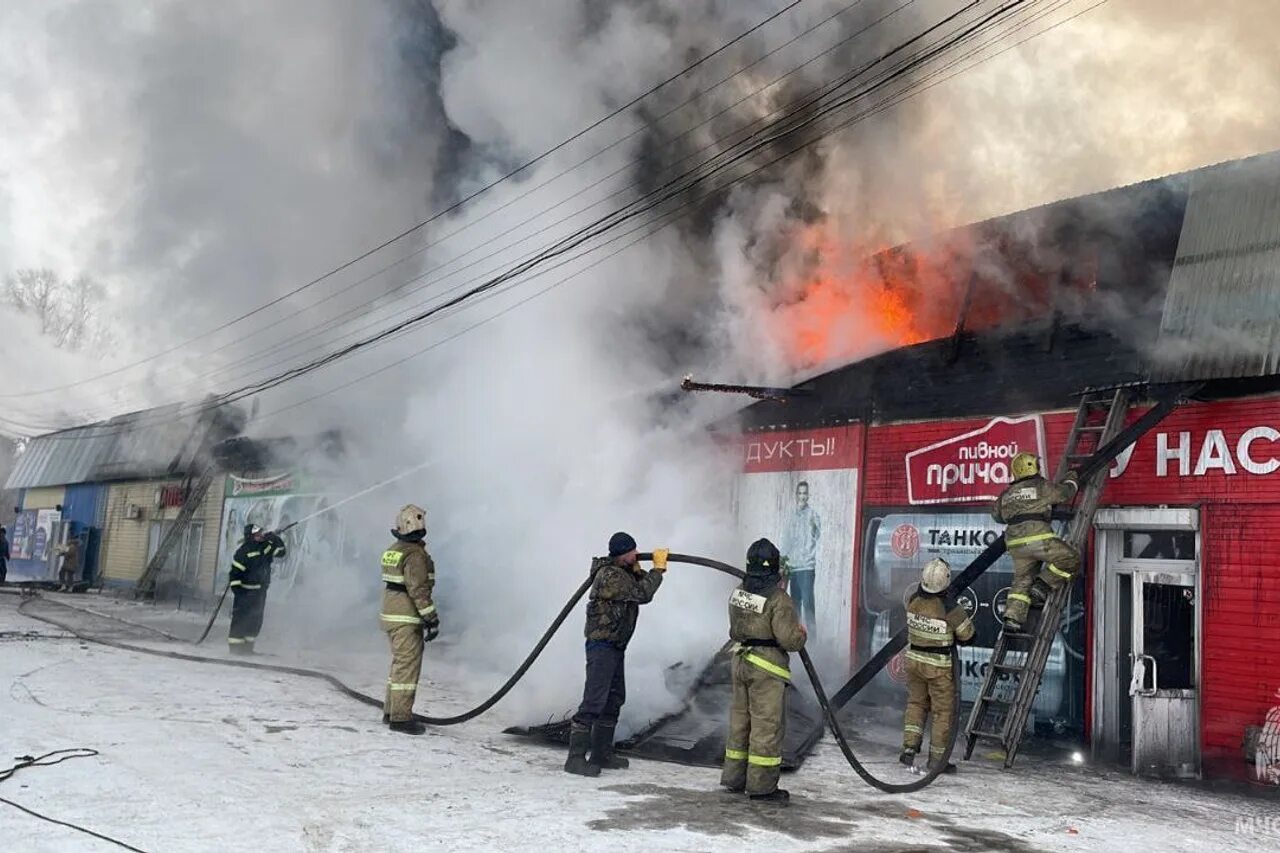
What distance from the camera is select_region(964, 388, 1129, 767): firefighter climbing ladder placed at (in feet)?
23.4

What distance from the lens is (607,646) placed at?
21.1ft

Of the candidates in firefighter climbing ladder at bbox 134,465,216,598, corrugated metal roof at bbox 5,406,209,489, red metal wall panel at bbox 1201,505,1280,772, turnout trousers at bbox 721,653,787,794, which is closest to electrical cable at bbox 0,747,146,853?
turnout trousers at bbox 721,653,787,794

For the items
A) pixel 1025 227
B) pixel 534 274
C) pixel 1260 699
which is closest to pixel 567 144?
pixel 534 274

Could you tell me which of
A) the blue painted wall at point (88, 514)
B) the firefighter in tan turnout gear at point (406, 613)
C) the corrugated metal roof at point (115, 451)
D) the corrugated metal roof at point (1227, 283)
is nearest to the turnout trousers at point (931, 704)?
the corrugated metal roof at point (1227, 283)

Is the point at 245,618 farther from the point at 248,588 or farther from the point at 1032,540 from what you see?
the point at 1032,540

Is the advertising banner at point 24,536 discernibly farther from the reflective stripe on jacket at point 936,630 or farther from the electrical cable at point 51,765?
the reflective stripe on jacket at point 936,630

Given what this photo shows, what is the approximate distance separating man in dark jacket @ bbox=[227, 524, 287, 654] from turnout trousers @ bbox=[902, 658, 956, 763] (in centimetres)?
828

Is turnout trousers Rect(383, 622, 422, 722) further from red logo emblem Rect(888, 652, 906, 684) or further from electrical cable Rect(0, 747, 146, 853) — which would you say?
red logo emblem Rect(888, 652, 906, 684)

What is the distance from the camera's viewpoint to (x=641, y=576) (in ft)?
21.9

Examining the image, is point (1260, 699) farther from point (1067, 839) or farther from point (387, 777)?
point (387, 777)

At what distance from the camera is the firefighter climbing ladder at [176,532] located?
21.5 metres

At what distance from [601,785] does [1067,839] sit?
2686 millimetres

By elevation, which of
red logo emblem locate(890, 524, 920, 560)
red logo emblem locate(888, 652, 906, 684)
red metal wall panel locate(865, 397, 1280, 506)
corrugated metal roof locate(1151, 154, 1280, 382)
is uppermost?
corrugated metal roof locate(1151, 154, 1280, 382)

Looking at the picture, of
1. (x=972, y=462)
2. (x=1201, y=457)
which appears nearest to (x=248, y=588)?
(x=972, y=462)
